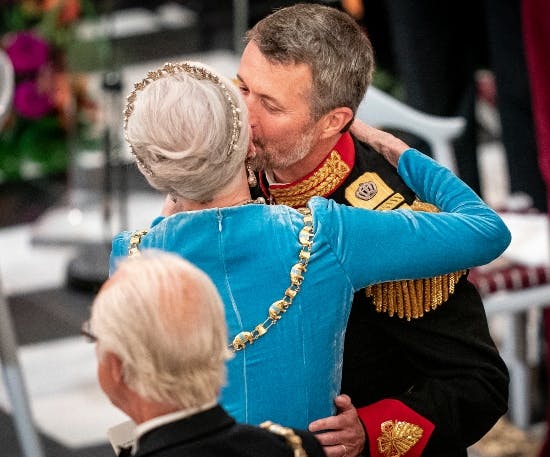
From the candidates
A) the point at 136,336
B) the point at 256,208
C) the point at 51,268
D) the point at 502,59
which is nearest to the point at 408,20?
the point at 502,59

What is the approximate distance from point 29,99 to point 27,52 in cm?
22

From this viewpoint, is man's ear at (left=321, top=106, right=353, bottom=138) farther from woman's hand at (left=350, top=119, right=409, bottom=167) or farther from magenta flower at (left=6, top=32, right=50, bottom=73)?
magenta flower at (left=6, top=32, right=50, bottom=73)

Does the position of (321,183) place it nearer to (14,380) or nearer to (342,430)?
(342,430)

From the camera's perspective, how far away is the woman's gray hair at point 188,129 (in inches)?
72.7

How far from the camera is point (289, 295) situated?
1.92m

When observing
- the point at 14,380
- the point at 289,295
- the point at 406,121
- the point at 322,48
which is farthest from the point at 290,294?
the point at 406,121

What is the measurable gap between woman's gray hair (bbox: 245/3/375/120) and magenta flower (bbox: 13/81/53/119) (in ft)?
11.3

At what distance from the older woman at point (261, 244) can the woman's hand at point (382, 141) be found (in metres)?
0.25

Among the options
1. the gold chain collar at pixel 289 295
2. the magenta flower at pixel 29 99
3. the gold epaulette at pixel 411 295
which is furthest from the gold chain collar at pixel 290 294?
the magenta flower at pixel 29 99

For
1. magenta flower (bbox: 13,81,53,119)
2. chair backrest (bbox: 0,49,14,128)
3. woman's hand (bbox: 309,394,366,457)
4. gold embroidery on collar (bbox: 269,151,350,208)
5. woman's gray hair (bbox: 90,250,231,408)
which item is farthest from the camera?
magenta flower (bbox: 13,81,53,119)

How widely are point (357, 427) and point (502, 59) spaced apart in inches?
98.4

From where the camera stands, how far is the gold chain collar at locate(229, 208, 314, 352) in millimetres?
1903

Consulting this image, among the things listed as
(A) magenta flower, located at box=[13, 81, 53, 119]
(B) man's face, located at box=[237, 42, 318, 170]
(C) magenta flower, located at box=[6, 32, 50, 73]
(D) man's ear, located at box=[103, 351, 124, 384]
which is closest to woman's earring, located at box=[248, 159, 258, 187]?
(B) man's face, located at box=[237, 42, 318, 170]

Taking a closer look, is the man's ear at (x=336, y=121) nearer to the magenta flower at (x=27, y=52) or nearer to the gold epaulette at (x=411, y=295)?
the gold epaulette at (x=411, y=295)
